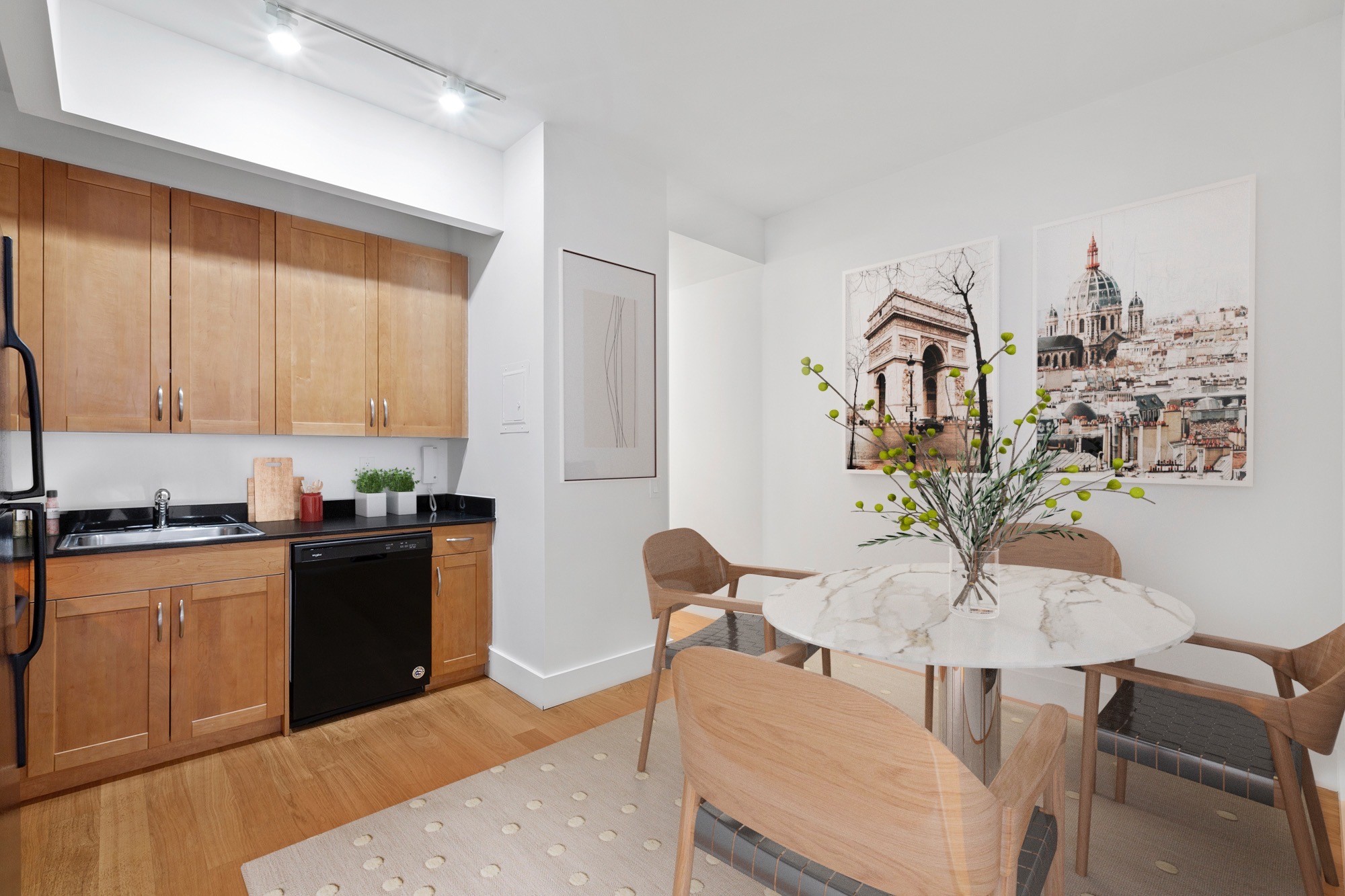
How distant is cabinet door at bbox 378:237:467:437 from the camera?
333 centimetres

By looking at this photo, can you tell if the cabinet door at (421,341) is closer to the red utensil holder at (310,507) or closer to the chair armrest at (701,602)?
the red utensil holder at (310,507)

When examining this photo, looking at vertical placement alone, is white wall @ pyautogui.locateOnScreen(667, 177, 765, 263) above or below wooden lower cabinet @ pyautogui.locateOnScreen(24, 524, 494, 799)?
above

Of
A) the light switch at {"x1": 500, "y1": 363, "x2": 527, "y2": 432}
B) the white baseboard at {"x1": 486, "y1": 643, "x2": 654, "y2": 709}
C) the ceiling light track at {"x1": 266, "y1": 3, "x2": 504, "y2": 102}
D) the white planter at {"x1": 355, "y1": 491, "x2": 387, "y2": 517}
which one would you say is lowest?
the white baseboard at {"x1": 486, "y1": 643, "x2": 654, "y2": 709}

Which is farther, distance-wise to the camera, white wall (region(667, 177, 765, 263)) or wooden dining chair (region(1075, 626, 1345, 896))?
white wall (region(667, 177, 765, 263))

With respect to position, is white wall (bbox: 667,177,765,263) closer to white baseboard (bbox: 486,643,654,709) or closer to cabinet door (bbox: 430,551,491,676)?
cabinet door (bbox: 430,551,491,676)

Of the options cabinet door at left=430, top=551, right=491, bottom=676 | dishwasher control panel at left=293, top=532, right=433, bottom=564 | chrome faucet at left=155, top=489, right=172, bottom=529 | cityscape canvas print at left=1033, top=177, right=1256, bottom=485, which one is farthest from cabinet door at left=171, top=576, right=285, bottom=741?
cityscape canvas print at left=1033, top=177, right=1256, bottom=485

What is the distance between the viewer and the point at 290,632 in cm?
272

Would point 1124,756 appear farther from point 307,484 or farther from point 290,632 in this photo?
point 307,484

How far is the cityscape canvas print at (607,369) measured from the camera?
123 inches

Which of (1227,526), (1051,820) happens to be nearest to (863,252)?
(1227,526)

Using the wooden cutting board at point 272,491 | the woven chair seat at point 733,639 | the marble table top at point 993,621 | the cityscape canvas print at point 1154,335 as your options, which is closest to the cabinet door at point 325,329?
the wooden cutting board at point 272,491

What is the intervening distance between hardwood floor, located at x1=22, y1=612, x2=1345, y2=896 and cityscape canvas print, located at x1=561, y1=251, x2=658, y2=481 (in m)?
1.20

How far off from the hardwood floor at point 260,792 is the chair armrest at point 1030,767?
2.01 m

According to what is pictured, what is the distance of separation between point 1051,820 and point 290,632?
2813 mm
